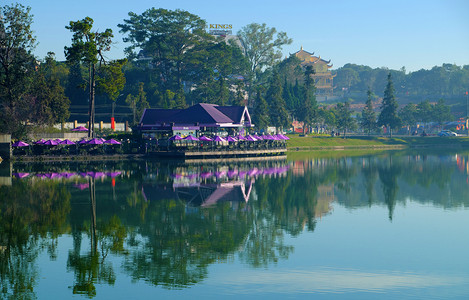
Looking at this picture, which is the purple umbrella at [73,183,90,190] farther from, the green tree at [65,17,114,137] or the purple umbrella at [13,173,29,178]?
the green tree at [65,17,114,137]

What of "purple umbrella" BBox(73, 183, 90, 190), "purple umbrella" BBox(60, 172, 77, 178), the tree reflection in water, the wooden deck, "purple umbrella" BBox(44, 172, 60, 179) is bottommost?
the tree reflection in water

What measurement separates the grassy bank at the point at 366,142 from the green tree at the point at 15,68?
166 feet

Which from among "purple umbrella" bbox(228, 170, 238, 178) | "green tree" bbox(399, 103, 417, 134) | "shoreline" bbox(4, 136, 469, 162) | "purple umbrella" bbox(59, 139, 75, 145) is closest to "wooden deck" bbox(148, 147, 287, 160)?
A: "purple umbrella" bbox(59, 139, 75, 145)

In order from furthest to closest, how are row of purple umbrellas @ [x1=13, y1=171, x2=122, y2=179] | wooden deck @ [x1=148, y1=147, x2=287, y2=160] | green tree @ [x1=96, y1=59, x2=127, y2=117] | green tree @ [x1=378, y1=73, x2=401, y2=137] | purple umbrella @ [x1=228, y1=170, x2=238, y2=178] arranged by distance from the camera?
green tree @ [x1=378, y1=73, x2=401, y2=137] < green tree @ [x1=96, y1=59, x2=127, y2=117] < wooden deck @ [x1=148, y1=147, x2=287, y2=160] < purple umbrella @ [x1=228, y1=170, x2=238, y2=178] < row of purple umbrellas @ [x1=13, y1=171, x2=122, y2=179]

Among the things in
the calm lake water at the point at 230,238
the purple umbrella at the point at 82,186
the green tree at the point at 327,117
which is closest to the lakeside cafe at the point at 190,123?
the calm lake water at the point at 230,238

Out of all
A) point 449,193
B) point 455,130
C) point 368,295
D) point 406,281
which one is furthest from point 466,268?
point 455,130

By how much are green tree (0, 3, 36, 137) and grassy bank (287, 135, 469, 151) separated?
166 ft

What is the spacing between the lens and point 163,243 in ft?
86.6

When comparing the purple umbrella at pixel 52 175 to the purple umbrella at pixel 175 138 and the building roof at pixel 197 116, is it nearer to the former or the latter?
the purple umbrella at pixel 175 138

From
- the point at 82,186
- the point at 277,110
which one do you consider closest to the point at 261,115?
the point at 277,110

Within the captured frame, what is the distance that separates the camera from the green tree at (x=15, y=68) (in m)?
71.6

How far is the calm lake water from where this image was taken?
20250mm

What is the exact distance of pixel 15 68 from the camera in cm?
7281

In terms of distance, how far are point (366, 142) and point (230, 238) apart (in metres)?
100
